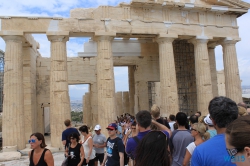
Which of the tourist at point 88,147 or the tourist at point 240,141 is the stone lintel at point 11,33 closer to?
the tourist at point 88,147

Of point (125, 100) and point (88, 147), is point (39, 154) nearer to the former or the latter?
point (88, 147)

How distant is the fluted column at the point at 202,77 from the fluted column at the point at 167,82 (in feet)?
6.16

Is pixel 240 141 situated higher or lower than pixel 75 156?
higher

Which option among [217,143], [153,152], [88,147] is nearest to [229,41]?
[88,147]

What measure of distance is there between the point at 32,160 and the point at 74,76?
1423cm

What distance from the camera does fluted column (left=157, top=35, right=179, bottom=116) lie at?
14.4 m

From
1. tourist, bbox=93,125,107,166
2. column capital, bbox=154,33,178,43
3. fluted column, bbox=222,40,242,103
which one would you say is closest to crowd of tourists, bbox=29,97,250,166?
tourist, bbox=93,125,107,166

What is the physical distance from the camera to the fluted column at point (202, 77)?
49.9ft

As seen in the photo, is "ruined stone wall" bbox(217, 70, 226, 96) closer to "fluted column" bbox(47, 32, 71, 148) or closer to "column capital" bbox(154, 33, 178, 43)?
"column capital" bbox(154, 33, 178, 43)

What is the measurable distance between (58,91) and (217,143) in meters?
11.7

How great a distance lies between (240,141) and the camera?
1.60m

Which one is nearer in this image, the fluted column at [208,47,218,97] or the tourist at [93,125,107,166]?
the tourist at [93,125,107,166]

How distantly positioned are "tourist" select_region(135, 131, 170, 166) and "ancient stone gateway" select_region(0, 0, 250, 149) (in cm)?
1125

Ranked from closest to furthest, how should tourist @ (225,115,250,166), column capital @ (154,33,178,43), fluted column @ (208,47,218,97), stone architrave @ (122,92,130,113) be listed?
tourist @ (225,115,250,166), column capital @ (154,33,178,43), fluted column @ (208,47,218,97), stone architrave @ (122,92,130,113)
